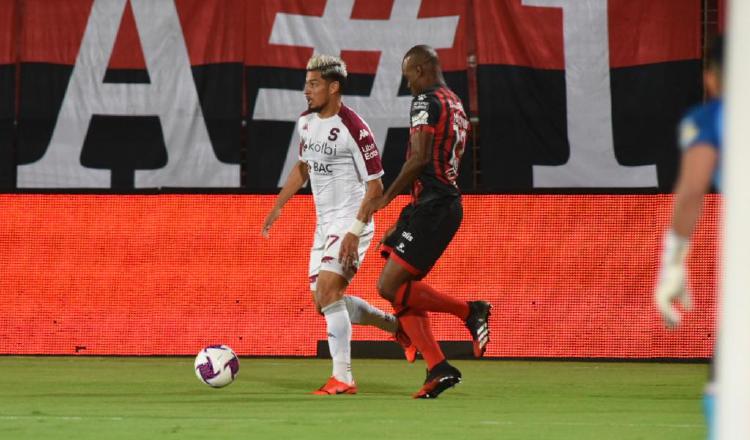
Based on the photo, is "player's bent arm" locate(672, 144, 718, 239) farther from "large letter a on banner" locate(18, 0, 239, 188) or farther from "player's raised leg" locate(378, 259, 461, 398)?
"large letter a on banner" locate(18, 0, 239, 188)

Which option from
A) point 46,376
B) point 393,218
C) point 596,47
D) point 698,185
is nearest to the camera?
point 698,185

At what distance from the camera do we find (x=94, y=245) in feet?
40.2

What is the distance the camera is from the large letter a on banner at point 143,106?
549 inches

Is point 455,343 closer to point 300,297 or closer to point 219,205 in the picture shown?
point 300,297

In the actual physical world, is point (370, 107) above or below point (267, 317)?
above

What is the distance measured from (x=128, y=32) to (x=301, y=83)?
6.17 feet

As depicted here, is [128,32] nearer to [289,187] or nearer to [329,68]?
[289,187]

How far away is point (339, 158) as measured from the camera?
29.2 feet

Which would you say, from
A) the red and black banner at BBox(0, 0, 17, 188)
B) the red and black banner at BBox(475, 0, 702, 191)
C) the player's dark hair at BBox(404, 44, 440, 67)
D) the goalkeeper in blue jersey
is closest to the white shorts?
the player's dark hair at BBox(404, 44, 440, 67)

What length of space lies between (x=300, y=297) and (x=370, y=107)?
267cm

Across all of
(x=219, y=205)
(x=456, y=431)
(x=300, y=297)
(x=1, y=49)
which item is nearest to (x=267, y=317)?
(x=300, y=297)

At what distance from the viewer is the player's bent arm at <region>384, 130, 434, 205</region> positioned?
8078mm

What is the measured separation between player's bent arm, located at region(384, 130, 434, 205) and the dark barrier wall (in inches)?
217

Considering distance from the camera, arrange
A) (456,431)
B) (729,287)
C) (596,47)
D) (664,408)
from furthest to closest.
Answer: (596,47)
(664,408)
(456,431)
(729,287)
